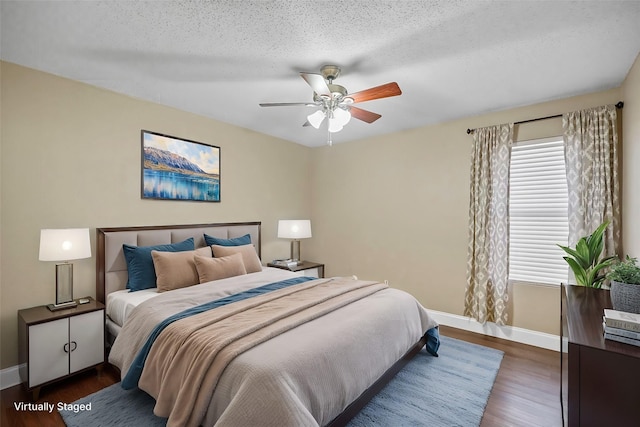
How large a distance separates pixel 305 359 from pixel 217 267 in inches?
69.8

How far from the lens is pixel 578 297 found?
2162mm

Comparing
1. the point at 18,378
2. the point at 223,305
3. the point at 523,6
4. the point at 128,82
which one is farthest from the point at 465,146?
the point at 18,378

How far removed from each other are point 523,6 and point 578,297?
2.02 m

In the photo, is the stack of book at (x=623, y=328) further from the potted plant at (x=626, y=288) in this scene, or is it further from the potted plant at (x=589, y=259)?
the potted plant at (x=589, y=259)

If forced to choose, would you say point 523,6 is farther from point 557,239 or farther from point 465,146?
point 557,239

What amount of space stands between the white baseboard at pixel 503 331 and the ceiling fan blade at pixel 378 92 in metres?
2.93

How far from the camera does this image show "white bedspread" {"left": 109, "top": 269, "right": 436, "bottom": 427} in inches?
55.9

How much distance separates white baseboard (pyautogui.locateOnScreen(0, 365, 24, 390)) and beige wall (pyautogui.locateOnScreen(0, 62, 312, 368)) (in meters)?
0.05

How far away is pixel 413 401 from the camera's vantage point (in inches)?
88.4

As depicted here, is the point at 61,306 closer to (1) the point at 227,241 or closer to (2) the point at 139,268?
(2) the point at 139,268

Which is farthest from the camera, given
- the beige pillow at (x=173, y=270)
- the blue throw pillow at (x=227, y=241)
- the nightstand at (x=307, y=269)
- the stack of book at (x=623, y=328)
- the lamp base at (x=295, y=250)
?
the lamp base at (x=295, y=250)

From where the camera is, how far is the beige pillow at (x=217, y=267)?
302 cm

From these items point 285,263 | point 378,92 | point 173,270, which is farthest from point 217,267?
point 378,92

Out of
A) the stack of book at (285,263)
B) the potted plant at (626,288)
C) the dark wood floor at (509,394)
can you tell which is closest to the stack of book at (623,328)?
the potted plant at (626,288)
